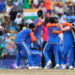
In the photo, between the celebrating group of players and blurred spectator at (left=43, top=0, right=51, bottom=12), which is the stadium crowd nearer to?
blurred spectator at (left=43, top=0, right=51, bottom=12)

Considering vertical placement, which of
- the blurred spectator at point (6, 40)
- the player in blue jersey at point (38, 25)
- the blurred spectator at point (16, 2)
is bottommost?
the blurred spectator at point (6, 40)

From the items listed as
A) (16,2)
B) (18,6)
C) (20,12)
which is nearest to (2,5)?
(16,2)

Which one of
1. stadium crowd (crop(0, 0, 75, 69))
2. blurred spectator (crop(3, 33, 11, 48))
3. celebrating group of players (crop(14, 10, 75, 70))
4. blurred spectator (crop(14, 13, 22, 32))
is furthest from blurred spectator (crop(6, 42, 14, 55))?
celebrating group of players (crop(14, 10, 75, 70))

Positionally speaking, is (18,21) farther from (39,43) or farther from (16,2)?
(39,43)

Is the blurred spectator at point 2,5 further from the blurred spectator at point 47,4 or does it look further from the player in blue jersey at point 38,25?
the player in blue jersey at point 38,25

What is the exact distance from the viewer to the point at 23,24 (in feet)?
48.0

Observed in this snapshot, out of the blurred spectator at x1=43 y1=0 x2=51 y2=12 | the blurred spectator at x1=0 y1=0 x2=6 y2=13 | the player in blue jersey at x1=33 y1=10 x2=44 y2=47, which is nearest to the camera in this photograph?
the player in blue jersey at x1=33 y1=10 x2=44 y2=47

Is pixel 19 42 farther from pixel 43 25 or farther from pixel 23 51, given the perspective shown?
pixel 43 25

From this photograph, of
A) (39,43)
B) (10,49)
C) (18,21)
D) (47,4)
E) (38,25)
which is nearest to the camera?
(38,25)

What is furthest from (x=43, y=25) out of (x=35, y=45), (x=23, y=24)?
(x=23, y=24)

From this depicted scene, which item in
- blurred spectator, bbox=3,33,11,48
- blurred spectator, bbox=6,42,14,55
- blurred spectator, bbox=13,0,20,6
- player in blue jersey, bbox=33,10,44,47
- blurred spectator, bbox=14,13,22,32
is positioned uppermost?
blurred spectator, bbox=13,0,20,6

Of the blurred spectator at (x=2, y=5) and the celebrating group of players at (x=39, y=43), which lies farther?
the blurred spectator at (x=2, y=5)

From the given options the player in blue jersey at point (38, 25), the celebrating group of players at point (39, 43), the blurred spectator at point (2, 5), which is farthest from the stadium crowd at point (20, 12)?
the celebrating group of players at point (39, 43)

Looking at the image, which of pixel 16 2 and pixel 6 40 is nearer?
pixel 6 40
